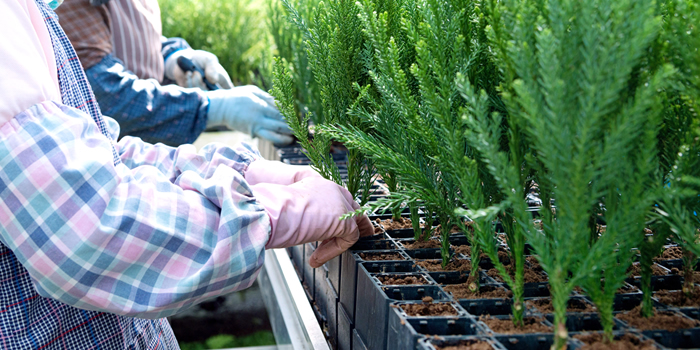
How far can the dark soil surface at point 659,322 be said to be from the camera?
0.72 metres

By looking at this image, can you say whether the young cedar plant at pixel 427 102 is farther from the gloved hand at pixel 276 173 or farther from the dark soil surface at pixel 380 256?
the gloved hand at pixel 276 173

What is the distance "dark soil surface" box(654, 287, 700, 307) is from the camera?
2.67 ft

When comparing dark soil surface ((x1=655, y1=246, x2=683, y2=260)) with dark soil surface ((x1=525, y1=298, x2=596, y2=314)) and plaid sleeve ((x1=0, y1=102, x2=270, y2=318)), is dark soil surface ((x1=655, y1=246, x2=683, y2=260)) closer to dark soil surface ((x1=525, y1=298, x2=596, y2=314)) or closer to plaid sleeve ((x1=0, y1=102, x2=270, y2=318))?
dark soil surface ((x1=525, y1=298, x2=596, y2=314))

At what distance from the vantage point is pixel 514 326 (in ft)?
2.50

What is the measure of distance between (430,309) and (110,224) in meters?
0.50

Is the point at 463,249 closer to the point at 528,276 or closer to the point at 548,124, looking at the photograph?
the point at 528,276

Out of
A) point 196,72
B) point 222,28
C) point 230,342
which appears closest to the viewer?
point 196,72

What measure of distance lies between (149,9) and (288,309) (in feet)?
4.71

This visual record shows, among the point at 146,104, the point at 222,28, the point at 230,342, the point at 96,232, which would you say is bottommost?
the point at 230,342

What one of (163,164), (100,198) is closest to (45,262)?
(100,198)

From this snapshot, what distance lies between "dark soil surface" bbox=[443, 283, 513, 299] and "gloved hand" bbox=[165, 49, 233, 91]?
205 centimetres

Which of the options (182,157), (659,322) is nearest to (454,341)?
(659,322)

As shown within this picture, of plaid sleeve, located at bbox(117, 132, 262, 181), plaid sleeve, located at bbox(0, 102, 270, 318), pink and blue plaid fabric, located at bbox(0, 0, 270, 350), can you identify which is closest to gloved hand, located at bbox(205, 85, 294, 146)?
plaid sleeve, located at bbox(117, 132, 262, 181)

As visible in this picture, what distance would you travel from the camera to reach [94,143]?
2.88ft
